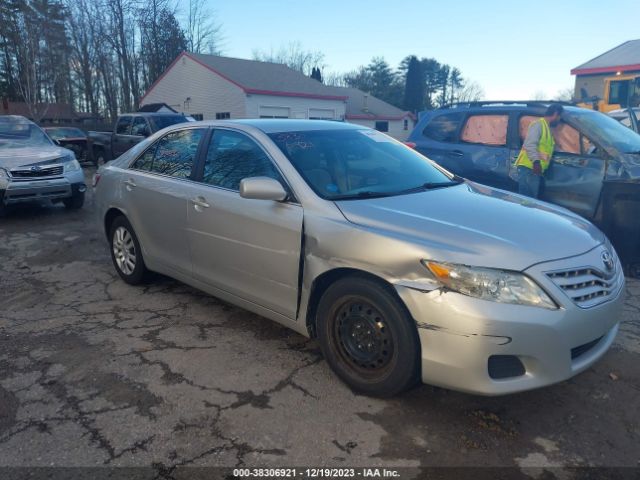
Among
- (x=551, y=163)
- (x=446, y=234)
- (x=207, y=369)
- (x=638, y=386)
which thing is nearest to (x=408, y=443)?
(x=446, y=234)

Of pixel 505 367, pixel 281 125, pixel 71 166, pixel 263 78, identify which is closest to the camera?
pixel 505 367

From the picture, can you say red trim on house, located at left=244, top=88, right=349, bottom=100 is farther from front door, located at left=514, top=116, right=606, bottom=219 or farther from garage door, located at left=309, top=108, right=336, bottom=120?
front door, located at left=514, top=116, right=606, bottom=219

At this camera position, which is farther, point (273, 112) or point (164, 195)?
point (273, 112)

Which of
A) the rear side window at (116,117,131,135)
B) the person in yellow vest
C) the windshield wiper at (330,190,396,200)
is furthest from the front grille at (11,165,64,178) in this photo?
the person in yellow vest

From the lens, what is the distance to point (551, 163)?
245 inches

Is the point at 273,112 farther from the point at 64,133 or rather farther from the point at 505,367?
the point at 505,367

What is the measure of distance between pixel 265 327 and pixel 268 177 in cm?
130

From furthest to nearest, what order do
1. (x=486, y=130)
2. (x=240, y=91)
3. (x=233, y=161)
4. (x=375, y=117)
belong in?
(x=375, y=117), (x=240, y=91), (x=486, y=130), (x=233, y=161)

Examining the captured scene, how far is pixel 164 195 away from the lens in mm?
4266

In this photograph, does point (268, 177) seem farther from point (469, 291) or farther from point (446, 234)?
point (469, 291)

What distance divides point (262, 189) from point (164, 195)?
4.66 feet

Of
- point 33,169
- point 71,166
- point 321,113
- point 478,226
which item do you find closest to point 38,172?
point 33,169

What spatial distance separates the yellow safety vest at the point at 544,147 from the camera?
606 cm

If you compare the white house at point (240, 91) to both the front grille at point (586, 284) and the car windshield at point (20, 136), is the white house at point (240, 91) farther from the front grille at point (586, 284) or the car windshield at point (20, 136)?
the front grille at point (586, 284)
